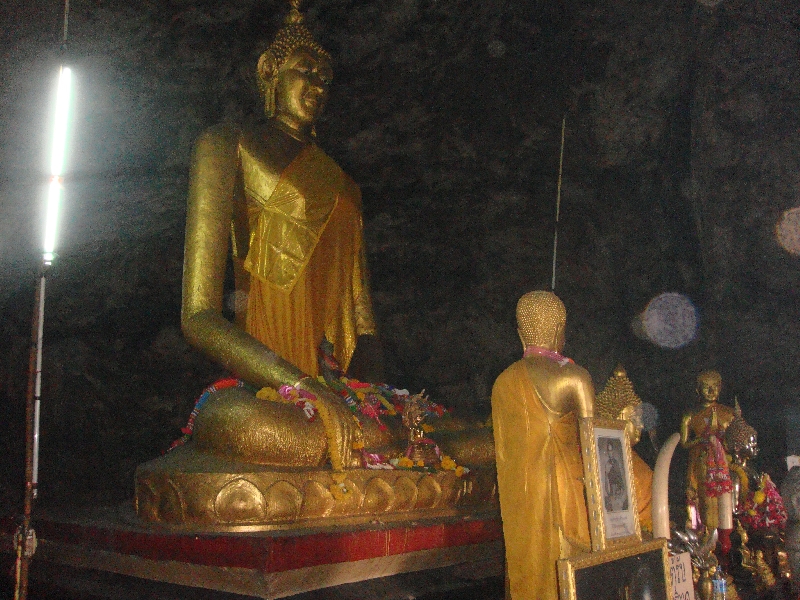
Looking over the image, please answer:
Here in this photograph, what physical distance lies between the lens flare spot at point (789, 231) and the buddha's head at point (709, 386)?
1.12 metres

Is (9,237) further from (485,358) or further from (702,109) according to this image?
(702,109)

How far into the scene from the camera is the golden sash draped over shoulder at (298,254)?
355cm

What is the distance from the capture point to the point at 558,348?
2.40 m

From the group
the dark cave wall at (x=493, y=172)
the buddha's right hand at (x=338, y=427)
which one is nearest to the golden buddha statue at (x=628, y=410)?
the buddha's right hand at (x=338, y=427)

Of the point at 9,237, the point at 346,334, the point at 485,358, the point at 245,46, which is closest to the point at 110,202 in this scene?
the point at 9,237

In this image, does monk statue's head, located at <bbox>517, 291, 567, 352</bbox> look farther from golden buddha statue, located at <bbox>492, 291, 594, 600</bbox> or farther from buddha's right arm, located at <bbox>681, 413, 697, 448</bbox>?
buddha's right arm, located at <bbox>681, 413, 697, 448</bbox>

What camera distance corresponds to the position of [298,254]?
3.59 m

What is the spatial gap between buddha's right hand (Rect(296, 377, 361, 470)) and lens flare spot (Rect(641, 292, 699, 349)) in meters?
2.59

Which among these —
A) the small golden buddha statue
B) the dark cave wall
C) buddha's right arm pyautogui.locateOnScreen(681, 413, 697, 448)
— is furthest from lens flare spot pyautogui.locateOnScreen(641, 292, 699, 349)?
the small golden buddha statue

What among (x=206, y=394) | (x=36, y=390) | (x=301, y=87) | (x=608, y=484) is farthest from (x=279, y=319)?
(x=608, y=484)

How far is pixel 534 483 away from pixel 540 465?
5cm

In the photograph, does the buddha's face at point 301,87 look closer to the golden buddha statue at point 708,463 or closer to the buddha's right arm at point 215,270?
the buddha's right arm at point 215,270

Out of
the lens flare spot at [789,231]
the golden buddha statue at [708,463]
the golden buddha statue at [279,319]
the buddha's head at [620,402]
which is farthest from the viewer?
the lens flare spot at [789,231]

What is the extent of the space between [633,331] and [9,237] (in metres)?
3.78
